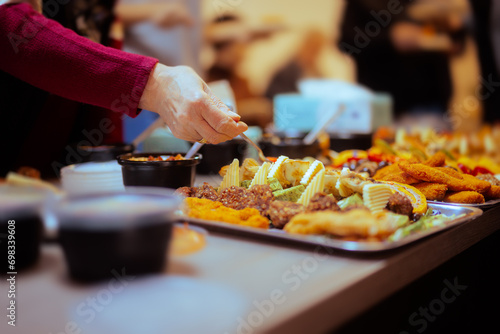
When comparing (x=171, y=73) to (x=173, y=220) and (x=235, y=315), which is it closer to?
(x=173, y=220)

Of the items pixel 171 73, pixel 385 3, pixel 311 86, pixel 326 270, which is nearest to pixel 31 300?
pixel 326 270

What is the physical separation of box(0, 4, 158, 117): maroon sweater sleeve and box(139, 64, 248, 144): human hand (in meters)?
0.05

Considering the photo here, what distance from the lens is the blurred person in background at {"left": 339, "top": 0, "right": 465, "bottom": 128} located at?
14.0 ft

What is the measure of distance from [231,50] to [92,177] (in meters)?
4.23

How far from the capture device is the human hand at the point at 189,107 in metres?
1.31

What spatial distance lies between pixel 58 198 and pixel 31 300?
14 cm

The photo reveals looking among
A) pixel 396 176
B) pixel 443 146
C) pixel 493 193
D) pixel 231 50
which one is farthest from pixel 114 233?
pixel 231 50

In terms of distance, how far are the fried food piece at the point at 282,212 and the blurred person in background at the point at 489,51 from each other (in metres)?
4.03

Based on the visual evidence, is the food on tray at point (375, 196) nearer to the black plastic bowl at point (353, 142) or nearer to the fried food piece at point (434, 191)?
the fried food piece at point (434, 191)

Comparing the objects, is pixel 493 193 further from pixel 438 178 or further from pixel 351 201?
pixel 351 201

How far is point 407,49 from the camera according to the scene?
4.56 meters

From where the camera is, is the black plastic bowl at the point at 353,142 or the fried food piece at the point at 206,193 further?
the black plastic bowl at the point at 353,142

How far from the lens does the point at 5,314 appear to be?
596mm

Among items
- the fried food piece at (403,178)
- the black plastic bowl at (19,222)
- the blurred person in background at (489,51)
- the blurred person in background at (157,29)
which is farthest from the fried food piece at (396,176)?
the blurred person in background at (489,51)
